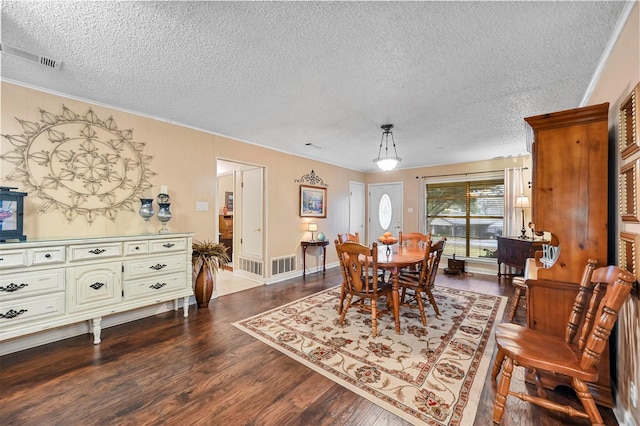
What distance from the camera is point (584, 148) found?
1.79 metres

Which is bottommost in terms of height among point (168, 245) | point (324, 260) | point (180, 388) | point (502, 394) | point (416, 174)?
point (180, 388)

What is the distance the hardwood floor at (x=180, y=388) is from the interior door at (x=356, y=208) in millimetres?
4539

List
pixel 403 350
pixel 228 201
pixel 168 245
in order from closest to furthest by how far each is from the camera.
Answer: pixel 403 350 < pixel 168 245 < pixel 228 201

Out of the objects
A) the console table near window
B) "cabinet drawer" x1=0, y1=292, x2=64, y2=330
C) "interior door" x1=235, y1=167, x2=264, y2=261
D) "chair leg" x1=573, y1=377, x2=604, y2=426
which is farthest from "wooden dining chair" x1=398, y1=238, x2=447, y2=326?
"cabinet drawer" x1=0, y1=292, x2=64, y2=330

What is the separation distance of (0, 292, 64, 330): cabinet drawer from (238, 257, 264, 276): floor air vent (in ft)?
9.23

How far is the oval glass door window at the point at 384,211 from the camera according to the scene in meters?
6.93

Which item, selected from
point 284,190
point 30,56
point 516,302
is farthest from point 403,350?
point 30,56

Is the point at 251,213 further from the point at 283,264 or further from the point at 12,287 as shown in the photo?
the point at 12,287

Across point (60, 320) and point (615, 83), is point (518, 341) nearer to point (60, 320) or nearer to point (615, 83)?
point (615, 83)

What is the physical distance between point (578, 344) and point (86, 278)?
395 centimetres

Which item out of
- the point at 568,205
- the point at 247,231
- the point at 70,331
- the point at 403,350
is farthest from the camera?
the point at 247,231

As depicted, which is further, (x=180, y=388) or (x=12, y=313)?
(x=12, y=313)

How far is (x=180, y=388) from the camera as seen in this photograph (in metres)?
1.92

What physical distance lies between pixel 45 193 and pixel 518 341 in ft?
14.0
